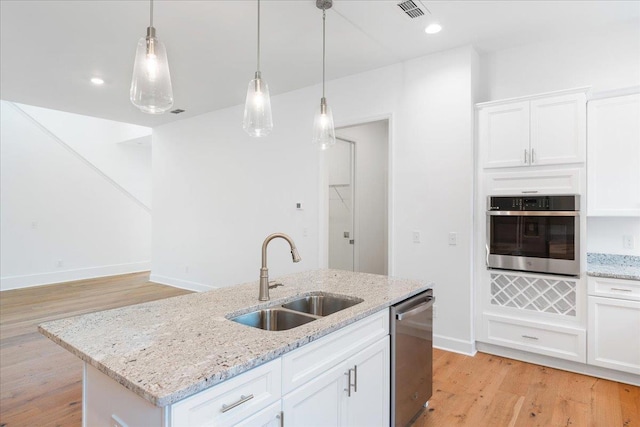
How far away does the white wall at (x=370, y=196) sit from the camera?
16.8 feet

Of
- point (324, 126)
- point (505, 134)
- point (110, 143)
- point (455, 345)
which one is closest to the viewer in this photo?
point (324, 126)

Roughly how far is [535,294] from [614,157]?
4.22ft

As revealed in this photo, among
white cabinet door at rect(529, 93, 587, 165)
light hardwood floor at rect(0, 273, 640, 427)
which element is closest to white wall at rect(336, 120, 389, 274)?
light hardwood floor at rect(0, 273, 640, 427)

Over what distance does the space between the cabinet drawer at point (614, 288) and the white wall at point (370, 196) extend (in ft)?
9.13

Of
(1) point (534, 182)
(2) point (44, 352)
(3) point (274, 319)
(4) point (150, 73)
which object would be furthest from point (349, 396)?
(2) point (44, 352)

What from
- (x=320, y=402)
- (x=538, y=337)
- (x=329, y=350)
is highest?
(x=329, y=350)

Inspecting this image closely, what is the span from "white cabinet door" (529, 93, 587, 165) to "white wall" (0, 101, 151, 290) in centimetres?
759

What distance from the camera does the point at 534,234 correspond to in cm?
302

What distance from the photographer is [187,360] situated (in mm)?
1151

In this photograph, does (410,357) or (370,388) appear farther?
(410,357)

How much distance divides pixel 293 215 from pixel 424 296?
2597 mm

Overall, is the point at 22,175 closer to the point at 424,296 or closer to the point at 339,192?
the point at 339,192

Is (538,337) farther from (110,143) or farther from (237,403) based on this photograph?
(110,143)

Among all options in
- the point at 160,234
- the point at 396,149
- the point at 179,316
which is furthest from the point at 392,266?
the point at 160,234
